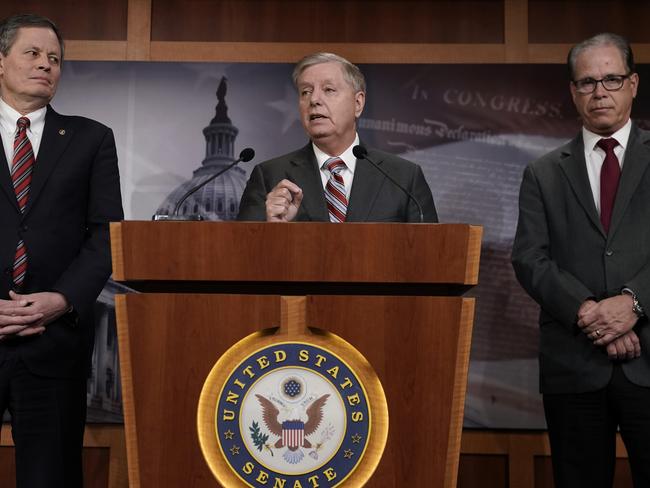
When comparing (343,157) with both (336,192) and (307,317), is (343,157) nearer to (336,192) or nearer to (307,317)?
(336,192)

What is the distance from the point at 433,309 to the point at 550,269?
2.74 feet

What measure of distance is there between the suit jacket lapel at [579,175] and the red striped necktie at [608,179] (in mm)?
28

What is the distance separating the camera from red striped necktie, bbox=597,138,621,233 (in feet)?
7.76

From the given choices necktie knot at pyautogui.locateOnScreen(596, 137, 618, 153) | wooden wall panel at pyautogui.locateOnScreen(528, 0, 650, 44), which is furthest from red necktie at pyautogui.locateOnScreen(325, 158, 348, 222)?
wooden wall panel at pyautogui.locateOnScreen(528, 0, 650, 44)

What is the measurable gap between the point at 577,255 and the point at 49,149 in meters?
1.47

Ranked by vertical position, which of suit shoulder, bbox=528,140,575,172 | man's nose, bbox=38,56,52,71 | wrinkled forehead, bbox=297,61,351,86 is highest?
wrinkled forehead, bbox=297,61,351,86

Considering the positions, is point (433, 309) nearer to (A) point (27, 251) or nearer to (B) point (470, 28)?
(A) point (27, 251)

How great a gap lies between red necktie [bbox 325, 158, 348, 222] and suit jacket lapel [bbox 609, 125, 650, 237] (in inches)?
28.7

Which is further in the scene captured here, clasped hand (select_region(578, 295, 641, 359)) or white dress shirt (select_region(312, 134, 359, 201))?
white dress shirt (select_region(312, 134, 359, 201))

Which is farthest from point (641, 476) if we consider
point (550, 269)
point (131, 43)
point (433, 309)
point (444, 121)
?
point (131, 43)

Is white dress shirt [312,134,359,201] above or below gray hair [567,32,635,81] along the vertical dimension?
below

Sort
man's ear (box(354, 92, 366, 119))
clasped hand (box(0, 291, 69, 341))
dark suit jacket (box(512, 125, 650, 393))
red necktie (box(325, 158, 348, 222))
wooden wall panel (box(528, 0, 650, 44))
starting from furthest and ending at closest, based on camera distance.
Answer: wooden wall panel (box(528, 0, 650, 44)) → man's ear (box(354, 92, 366, 119)) → red necktie (box(325, 158, 348, 222)) → dark suit jacket (box(512, 125, 650, 393)) → clasped hand (box(0, 291, 69, 341))

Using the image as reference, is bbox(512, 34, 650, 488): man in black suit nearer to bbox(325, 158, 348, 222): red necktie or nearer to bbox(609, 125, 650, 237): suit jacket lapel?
bbox(609, 125, 650, 237): suit jacket lapel

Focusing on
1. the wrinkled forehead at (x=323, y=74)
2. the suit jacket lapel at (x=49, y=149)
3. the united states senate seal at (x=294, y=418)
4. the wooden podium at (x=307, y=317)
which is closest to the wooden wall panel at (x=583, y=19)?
the wrinkled forehead at (x=323, y=74)
